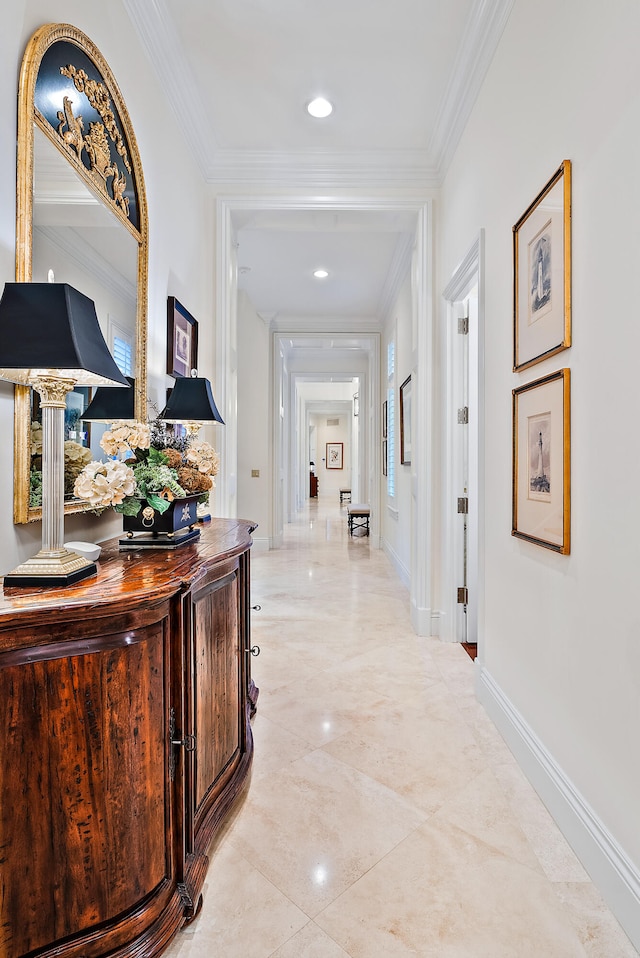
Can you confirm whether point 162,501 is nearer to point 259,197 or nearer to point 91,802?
point 91,802

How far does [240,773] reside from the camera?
5.51ft

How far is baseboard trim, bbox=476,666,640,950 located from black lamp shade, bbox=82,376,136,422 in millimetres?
1867

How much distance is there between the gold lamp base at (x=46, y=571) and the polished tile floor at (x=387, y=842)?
0.90 metres

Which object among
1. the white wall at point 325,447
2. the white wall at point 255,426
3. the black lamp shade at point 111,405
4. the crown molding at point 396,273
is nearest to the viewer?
the black lamp shade at point 111,405

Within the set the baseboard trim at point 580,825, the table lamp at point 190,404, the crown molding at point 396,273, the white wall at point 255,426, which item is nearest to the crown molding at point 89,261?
the table lamp at point 190,404

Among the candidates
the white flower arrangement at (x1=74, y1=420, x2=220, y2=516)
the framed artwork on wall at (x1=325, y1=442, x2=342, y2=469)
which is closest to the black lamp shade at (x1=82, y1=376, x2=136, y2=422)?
the white flower arrangement at (x1=74, y1=420, x2=220, y2=516)

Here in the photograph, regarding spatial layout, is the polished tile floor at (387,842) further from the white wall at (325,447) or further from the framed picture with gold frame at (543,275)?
the white wall at (325,447)

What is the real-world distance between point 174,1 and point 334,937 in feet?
10.9

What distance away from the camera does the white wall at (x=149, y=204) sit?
1.26 meters

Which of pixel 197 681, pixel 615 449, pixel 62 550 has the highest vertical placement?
pixel 615 449

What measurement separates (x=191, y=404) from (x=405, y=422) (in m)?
2.86

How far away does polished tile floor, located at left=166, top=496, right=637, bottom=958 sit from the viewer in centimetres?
119

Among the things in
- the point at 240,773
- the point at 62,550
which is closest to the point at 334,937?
the point at 240,773

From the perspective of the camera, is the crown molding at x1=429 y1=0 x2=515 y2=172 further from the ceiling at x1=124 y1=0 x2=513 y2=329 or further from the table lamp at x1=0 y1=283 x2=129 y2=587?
the table lamp at x1=0 y1=283 x2=129 y2=587
